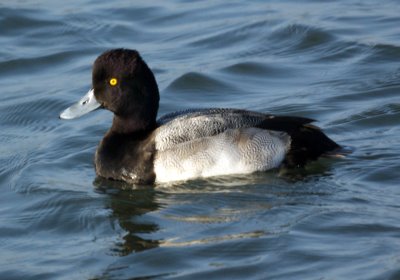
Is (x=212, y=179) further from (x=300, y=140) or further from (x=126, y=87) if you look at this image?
(x=126, y=87)

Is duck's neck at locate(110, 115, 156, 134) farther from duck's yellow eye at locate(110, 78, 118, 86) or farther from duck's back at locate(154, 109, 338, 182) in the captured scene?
duck's yellow eye at locate(110, 78, 118, 86)

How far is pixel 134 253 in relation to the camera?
768 centimetres

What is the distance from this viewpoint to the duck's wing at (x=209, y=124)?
9.22 meters

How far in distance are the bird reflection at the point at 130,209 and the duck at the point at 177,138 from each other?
0.11 meters

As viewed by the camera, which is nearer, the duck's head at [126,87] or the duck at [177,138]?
the duck at [177,138]

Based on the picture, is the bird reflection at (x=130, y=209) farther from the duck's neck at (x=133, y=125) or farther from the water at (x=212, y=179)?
the duck's neck at (x=133, y=125)

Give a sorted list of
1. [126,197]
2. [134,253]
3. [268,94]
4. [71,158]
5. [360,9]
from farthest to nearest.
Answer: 1. [360,9]
2. [268,94]
3. [71,158]
4. [126,197]
5. [134,253]

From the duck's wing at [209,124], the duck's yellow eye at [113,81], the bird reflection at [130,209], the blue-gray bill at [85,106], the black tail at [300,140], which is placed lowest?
the bird reflection at [130,209]

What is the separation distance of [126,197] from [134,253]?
1466 mm

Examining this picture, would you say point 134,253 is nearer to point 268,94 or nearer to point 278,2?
point 268,94

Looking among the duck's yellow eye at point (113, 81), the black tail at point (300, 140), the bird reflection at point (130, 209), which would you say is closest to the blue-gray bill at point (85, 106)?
the duck's yellow eye at point (113, 81)

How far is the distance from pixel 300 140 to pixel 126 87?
1652mm

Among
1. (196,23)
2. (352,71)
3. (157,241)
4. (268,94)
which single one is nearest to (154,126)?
(157,241)

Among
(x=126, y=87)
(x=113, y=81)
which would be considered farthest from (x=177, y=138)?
(x=113, y=81)
